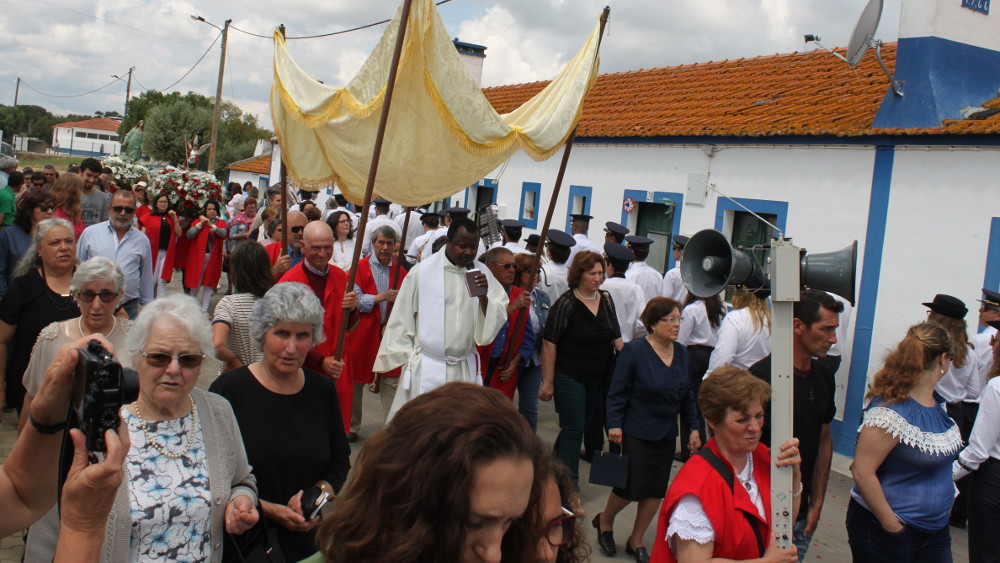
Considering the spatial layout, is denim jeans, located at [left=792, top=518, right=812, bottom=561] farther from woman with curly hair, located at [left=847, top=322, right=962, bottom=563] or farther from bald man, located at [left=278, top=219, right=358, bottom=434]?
bald man, located at [left=278, top=219, right=358, bottom=434]

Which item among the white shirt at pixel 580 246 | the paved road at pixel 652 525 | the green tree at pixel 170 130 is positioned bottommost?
the paved road at pixel 652 525

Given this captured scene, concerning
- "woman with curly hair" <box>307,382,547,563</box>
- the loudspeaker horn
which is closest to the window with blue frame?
the loudspeaker horn

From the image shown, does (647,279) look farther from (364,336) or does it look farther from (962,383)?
(364,336)

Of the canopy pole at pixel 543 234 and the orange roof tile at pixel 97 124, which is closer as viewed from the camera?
the canopy pole at pixel 543 234

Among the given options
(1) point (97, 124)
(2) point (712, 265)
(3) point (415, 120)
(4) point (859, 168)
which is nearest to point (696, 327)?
(4) point (859, 168)

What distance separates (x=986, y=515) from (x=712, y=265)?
7.54 ft

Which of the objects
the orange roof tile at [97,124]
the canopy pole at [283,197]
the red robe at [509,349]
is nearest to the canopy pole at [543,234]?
the red robe at [509,349]

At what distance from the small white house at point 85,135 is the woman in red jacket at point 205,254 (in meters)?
98.5

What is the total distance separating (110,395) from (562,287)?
639 centimetres

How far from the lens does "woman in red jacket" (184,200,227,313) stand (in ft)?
36.2

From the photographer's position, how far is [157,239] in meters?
9.63

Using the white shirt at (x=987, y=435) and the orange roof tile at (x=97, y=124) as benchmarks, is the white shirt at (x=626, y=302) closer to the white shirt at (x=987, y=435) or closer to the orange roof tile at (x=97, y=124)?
the white shirt at (x=987, y=435)

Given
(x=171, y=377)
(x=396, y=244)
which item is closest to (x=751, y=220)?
(x=396, y=244)

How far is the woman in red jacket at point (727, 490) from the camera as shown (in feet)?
9.58
